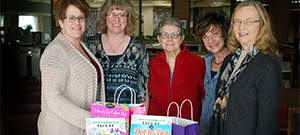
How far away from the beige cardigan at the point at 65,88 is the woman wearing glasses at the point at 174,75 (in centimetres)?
66

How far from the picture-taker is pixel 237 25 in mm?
1658

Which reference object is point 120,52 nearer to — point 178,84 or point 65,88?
point 178,84

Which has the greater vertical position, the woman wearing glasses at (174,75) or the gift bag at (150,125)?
the woman wearing glasses at (174,75)

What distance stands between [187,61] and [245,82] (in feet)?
2.80

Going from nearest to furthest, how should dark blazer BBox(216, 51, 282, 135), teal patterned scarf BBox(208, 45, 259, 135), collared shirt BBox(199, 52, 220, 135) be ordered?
dark blazer BBox(216, 51, 282, 135)
teal patterned scarf BBox(208, 45, 259, 135)
collared shirt BBox(199, 52, 220, 135)

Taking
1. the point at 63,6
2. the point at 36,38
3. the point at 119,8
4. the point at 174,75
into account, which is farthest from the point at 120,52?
the point at 36,38

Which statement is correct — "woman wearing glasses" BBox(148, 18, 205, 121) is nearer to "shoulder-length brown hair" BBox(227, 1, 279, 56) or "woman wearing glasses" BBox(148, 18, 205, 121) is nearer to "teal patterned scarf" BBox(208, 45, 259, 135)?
"teal patterned scarf" BBox(208, 45, 259, 135)

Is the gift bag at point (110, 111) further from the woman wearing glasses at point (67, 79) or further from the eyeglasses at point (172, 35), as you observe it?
the eyeglasses at point (172, 35)

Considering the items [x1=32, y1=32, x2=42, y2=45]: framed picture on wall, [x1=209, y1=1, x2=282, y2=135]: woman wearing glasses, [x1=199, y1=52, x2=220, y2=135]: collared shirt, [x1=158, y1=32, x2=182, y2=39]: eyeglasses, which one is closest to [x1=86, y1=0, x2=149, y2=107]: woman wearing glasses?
[x1=158, y1=32, x2=182, y2=39]: eyeglasses

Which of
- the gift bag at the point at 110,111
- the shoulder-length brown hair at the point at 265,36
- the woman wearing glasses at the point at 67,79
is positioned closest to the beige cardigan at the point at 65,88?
the woman wearing glasses at the point at 67,79

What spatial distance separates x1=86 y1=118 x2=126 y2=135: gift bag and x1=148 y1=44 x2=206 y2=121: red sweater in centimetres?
80

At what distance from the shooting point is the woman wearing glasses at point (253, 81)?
1.43m

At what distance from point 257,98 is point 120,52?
1190mm

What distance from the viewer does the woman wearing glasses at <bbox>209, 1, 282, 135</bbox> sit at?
143 centimetres
